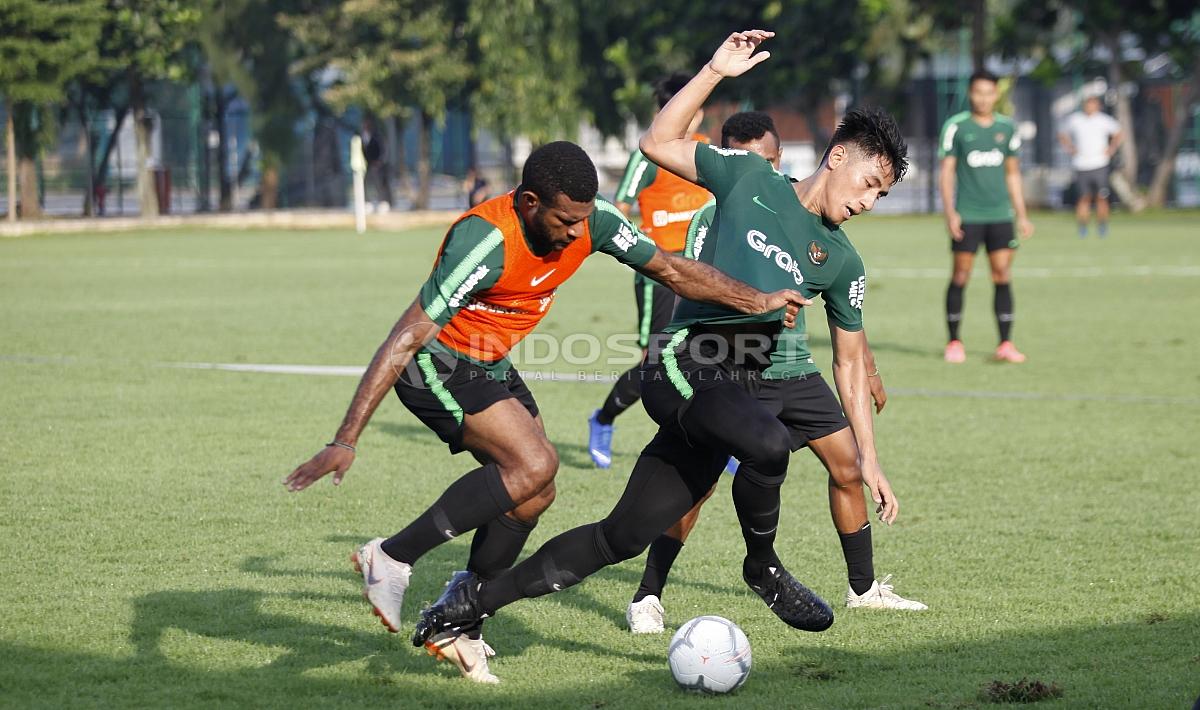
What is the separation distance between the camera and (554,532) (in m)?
7.16

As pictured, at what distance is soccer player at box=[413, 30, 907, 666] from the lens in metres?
Result: 5.07

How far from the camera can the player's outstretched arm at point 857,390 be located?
5.51 meters

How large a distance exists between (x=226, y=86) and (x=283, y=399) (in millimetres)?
32672

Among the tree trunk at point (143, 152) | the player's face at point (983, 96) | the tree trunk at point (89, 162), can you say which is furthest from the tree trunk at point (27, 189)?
the player's face at point (983, 96)

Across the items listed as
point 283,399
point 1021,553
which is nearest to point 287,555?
point 1021,553

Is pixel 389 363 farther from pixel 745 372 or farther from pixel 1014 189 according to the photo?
pixel 1014 189

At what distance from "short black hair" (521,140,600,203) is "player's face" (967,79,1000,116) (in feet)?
29.3

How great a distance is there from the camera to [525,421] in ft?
16.8

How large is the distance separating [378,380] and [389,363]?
0.07 m

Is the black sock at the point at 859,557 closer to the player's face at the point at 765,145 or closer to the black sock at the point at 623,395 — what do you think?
the player's face at the point at 765,145

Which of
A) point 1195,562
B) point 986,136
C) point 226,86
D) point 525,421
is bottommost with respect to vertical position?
point 1195,562

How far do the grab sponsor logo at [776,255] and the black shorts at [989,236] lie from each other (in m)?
8.18

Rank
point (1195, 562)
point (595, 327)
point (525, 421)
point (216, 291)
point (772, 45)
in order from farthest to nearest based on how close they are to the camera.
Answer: point (772, 45), point (216, 291), point (595, 327), point (1195, 562), point (525, 421)

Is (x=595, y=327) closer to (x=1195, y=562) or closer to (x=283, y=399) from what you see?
(x=283, y=399)
